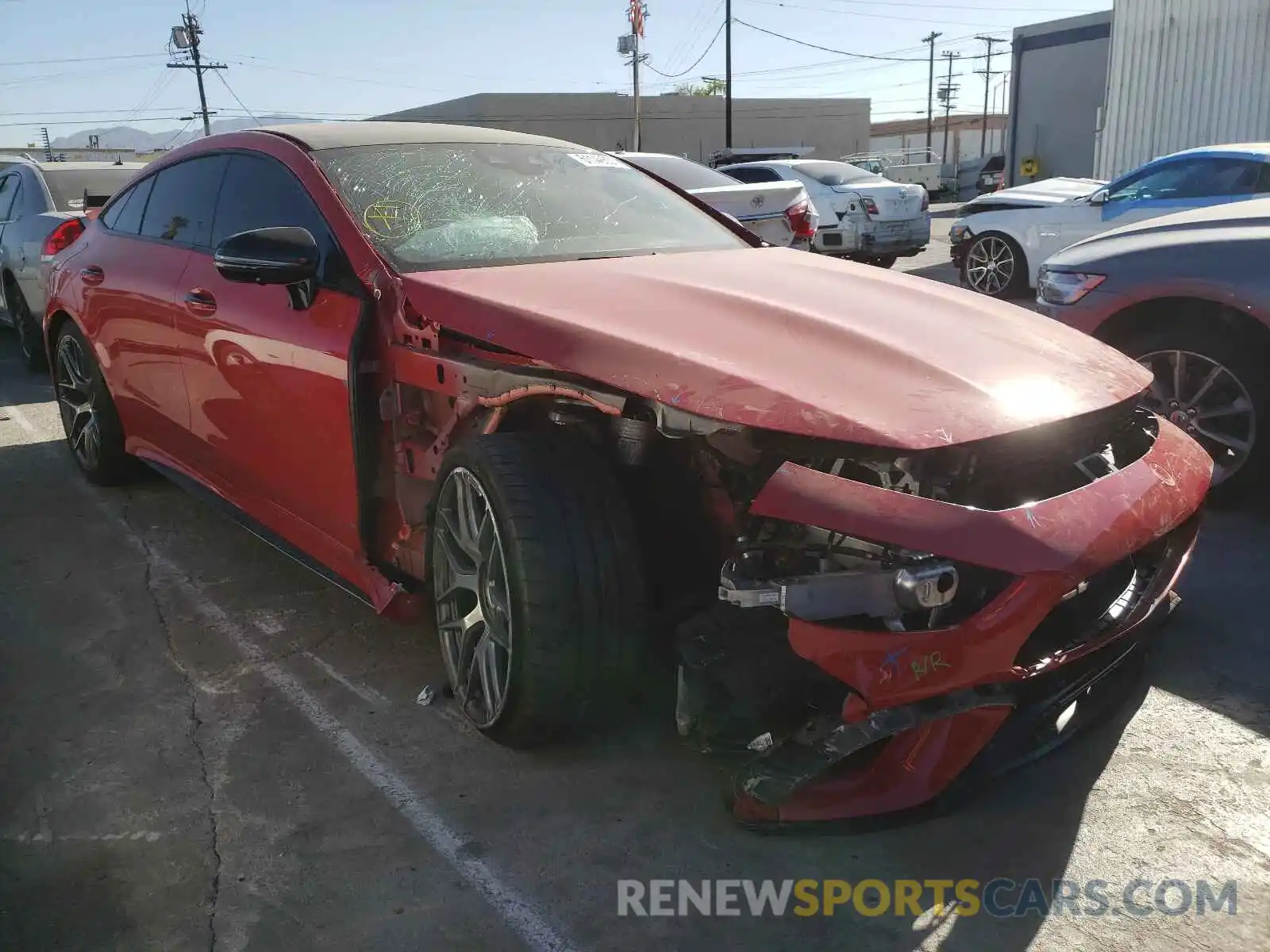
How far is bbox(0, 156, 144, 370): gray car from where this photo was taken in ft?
25.9

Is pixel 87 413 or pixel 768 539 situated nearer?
pixel 768 539

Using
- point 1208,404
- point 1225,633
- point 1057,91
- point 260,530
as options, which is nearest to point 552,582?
point 260,530

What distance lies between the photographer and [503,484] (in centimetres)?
254

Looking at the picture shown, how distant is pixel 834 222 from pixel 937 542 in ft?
37.9

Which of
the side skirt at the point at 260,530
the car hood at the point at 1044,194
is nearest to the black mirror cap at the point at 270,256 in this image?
the side skirt at the point at 260,530

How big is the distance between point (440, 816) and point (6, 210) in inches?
330

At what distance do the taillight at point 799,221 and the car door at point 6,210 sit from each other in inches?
243

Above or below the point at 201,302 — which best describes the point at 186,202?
above

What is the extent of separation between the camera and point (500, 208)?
3.42 metres

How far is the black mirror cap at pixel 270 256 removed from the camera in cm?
297

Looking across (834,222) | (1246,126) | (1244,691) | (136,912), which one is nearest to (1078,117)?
(1246,126)

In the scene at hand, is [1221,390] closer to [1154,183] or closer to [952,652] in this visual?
[952,652]

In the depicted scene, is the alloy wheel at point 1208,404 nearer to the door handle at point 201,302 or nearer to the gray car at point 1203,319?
the gray car at point 1203,319

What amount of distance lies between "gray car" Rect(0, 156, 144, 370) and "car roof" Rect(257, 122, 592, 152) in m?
4.86
